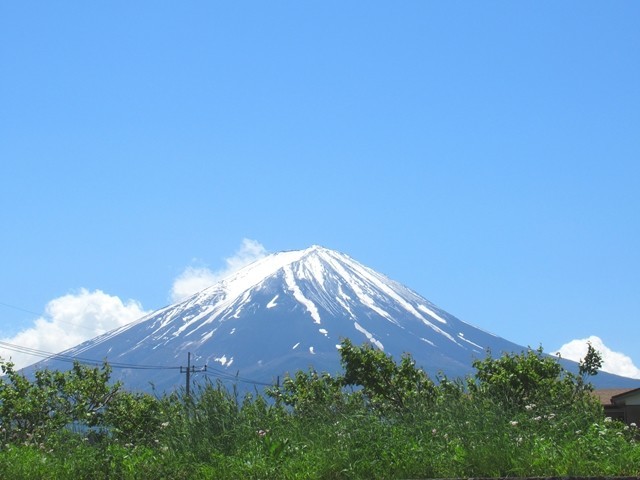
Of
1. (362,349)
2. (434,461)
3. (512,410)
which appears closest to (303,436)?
(434,461)

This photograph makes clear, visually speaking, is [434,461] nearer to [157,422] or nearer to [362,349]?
Result: [157,422]

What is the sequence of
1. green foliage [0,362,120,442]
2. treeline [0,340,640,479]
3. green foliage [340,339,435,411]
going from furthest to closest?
green foliage [340,339,435,411] < green foliage [0,362,120,442] < treeline [0,340,640,479]

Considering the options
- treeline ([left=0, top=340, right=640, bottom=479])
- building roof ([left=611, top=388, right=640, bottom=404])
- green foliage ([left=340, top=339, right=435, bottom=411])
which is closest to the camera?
treeline ([left=0, top=340, right=640, bottom=479])

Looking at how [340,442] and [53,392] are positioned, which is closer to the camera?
[340,442]

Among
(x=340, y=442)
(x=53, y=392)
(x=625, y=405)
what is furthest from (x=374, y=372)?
(x=340, y=442)

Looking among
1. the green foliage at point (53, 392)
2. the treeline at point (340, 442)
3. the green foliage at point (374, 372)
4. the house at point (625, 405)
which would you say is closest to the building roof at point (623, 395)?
the house at point (625, 405)

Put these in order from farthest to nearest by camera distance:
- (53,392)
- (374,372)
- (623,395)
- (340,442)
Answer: (623,395), (374,372), (53,392), (340,442)

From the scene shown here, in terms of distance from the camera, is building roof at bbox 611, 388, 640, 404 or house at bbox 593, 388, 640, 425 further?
building roof at bbox 611, 388, 640, 404

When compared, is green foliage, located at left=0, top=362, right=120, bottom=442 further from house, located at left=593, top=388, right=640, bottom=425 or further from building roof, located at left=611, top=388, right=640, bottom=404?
building roof, located at left=611, top=388, right=640, bottom=404

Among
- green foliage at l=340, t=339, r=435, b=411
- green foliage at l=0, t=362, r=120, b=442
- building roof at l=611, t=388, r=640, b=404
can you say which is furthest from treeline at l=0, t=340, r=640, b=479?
building roof at l=611, t=388, r=640, b=404

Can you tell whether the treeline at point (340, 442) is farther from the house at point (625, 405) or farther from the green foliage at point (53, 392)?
the house at point (625, 405)

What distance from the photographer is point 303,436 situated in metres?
13.9

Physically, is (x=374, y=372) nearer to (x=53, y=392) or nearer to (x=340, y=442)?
(x=53, y=392)

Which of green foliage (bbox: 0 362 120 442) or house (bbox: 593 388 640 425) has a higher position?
house (bbox: 593 388 640 425)
